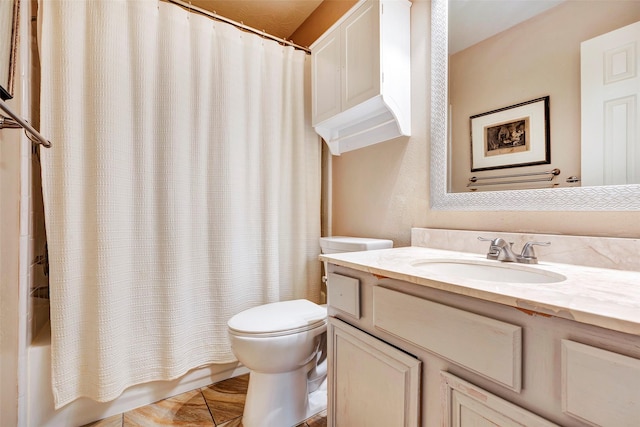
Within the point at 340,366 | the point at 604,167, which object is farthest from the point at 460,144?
the point at 340,366

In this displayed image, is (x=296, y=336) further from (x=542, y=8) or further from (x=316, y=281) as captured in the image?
(x=542, y=8)

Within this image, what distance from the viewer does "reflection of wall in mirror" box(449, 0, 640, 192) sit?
2.89 feet

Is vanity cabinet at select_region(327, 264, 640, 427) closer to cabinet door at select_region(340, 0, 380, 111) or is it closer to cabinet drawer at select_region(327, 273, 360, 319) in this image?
cabinet drawer at select_region(327, 273, 360, 319)

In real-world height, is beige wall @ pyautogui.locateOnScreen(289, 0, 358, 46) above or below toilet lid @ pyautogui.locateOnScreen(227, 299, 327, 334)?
above

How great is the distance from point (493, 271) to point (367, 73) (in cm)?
100

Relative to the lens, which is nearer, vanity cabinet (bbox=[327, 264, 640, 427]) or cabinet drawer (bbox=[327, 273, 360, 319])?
vanity cabinet (bbox=[327, 264, 640, 427])

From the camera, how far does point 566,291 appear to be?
1.81 ft

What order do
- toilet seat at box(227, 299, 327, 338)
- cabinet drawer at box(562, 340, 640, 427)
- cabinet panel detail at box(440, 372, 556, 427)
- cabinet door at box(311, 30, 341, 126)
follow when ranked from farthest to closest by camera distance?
1. cabinet door at box(311, 30, 341, 126)
2. toilet seat at box(227, 299, 327, 338)
3. cabinet panel detail at box(440, 372, 556, 427)
4. cabinet drawer at box(562, 340, 640, 427)

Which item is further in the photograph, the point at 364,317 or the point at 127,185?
the point at 127,185

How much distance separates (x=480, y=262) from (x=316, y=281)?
3.77 feet

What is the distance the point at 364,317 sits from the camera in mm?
881

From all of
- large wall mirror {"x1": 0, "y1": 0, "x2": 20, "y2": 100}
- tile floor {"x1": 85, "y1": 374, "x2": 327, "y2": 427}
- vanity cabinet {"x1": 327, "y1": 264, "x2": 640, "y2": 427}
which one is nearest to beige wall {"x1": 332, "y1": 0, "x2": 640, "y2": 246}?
vanity cabinet {"x1": 327, "y1": 264, "x2": 640, "y2": 427}

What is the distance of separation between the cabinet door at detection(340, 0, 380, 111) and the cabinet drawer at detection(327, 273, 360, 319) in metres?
0.84

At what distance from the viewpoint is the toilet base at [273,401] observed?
47.0 inches
